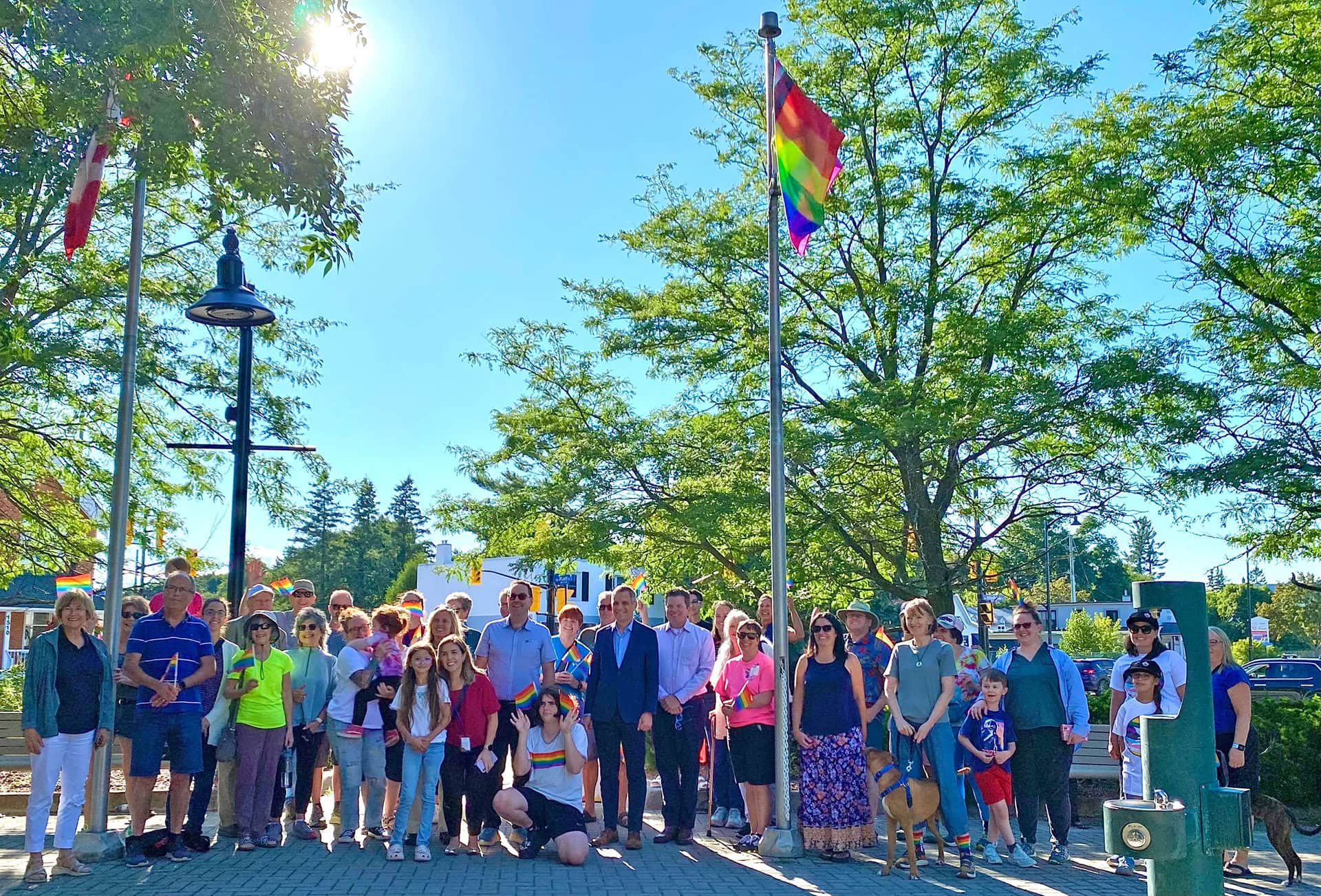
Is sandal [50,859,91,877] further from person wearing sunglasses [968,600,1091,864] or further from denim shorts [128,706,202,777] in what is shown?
person wearing sunglasses [968,600,1091,864]

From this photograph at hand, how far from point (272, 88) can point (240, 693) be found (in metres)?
4.41

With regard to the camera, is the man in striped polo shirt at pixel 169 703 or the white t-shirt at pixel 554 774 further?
the white t-shirt at pixel 554 774

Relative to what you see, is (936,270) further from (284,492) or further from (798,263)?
(284,492)

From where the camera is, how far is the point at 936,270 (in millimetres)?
14102

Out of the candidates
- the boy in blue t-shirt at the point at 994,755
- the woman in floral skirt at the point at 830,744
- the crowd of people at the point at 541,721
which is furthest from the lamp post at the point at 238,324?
the boy in blue t-shirt at the point at 994,755

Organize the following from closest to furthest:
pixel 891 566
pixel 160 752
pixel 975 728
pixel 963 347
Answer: pixel 160 752, pixel 975 728, pixel 963 347, pixel 891 566

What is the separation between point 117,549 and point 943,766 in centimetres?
661

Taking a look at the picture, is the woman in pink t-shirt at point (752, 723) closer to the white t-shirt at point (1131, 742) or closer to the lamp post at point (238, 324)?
the white t-shirt at point (1131, 742)

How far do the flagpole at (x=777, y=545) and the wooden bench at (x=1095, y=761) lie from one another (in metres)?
3.41

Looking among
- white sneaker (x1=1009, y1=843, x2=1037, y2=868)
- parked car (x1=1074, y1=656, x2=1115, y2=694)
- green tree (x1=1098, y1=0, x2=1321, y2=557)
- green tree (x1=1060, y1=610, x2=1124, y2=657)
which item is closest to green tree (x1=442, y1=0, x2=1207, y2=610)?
green tree (x1=1098, y1=0, x2=1321, y2=557)

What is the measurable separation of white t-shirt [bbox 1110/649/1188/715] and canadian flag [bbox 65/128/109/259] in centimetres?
805

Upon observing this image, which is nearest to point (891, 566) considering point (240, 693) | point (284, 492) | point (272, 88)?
point (284, 492)

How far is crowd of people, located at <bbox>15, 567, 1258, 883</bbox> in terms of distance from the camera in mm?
8062

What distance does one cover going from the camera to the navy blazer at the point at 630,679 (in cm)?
893
